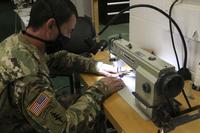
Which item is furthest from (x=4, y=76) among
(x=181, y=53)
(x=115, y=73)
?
(x=181, y=53)

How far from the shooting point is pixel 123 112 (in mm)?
1204

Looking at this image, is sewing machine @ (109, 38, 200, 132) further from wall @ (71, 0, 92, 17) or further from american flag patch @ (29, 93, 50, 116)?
wall @ (71, 0, 92, 17)

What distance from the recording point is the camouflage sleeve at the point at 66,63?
1636 millimetres

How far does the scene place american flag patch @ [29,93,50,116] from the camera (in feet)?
3.45

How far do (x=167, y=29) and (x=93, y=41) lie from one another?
0.47 m

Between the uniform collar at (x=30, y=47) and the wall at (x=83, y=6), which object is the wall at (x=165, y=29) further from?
the wall at (x=83, y=6)

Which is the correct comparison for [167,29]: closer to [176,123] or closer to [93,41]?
[93,41]

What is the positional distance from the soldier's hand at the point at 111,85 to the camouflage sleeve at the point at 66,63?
Answer: 267mm

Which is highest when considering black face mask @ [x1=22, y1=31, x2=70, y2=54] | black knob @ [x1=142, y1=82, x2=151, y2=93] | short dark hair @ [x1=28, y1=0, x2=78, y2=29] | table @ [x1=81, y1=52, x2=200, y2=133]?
short dark hair @ [x1=28, y1=0, x2=78, y2=29]

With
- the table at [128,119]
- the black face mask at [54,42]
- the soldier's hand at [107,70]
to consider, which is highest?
the black face mask at [54,42]

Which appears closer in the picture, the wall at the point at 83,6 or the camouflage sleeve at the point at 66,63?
the camouflage sleeve at the point at 66,63

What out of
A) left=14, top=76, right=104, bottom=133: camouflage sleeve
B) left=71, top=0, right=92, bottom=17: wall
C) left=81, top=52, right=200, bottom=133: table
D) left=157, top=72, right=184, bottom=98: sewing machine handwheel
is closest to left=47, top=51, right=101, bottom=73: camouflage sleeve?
left=81, top=52, right=200, bottom=133: table

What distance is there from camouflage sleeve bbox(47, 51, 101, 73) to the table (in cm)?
37

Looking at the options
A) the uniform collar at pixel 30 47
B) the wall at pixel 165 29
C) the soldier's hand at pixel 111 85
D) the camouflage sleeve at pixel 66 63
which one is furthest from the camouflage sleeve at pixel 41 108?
the wall at pixel 165 29
